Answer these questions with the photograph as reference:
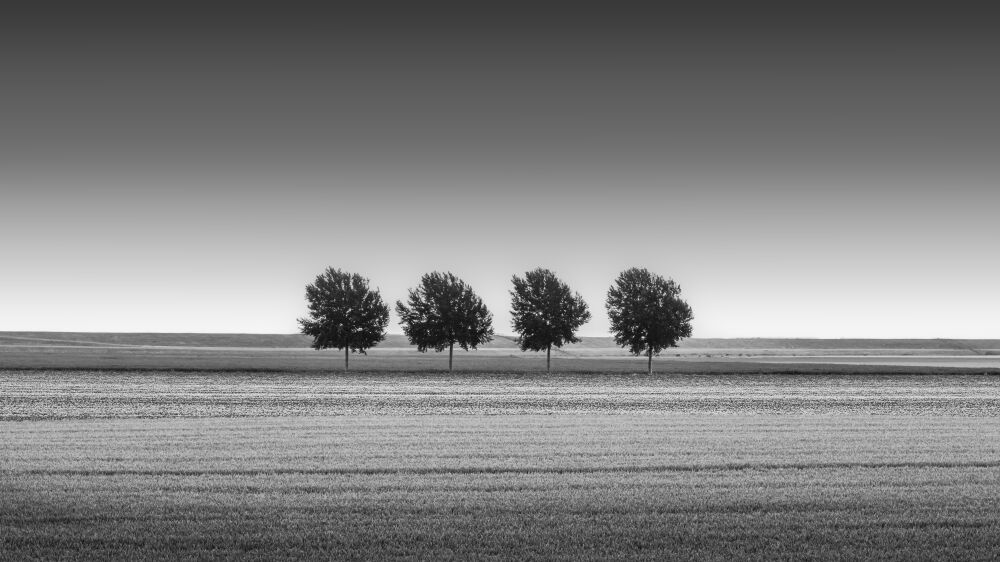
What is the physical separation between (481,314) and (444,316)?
2918 millimetres

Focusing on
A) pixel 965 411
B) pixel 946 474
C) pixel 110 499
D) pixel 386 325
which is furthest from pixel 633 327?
pixel 110 499

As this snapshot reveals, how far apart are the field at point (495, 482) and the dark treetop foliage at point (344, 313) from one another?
36.3m

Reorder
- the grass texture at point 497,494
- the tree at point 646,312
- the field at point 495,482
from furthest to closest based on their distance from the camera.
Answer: the tree at point 646,312, the field at point 495,482, the grass texture at point 497,494

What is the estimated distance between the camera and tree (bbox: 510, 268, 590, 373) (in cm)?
6681

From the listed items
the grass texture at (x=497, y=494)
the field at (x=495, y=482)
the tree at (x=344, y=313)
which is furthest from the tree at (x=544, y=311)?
the grass texture at (x=497, y=494)

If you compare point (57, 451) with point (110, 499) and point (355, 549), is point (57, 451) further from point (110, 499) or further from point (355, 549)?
point (355, 549)

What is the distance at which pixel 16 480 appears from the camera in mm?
13016

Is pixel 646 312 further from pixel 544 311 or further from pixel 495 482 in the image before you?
pixel 495 482

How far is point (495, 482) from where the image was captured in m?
13.0

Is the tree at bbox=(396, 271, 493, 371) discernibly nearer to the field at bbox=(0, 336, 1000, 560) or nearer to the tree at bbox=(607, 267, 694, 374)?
the tree at bbox=(607, 267, 694, 374)

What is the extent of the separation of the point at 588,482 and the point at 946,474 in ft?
18.9

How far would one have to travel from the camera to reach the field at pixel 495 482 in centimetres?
926

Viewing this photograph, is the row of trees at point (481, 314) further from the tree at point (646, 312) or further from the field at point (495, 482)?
the field at point (495, 482)

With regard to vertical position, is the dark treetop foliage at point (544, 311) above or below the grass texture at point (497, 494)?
above
